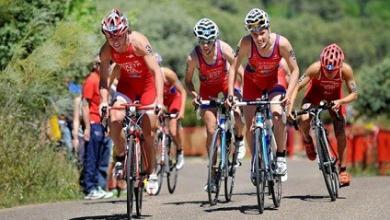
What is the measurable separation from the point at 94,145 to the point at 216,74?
12.5ft

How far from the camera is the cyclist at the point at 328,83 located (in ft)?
47.3

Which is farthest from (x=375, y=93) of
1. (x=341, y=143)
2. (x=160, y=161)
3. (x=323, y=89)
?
(x=323, y=89)

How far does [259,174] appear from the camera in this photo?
39.4ft

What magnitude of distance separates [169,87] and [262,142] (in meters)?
5.59

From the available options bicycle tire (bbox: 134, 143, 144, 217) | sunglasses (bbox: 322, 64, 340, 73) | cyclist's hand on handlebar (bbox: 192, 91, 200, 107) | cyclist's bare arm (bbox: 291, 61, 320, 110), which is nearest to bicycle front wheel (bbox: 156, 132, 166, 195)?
cyclist's bare arm (bbox: 291, 61, 320, 110)

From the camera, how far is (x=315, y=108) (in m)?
14.1

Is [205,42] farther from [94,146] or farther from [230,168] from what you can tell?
[94,146]

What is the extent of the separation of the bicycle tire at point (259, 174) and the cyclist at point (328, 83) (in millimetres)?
2285

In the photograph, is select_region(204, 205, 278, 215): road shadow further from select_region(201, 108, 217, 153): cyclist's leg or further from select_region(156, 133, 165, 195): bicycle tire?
select_region(156, 133, 165, 195): bicycle tire

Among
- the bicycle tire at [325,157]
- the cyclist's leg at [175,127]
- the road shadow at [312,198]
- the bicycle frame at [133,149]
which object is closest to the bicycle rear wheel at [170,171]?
the cyclist's leg at [175,127]

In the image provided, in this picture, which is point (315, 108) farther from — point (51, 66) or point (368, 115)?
point (368, 115)

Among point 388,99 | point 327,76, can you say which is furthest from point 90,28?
point 388,99

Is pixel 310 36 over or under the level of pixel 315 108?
over

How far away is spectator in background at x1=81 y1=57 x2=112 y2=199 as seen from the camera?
17250 millimetres
